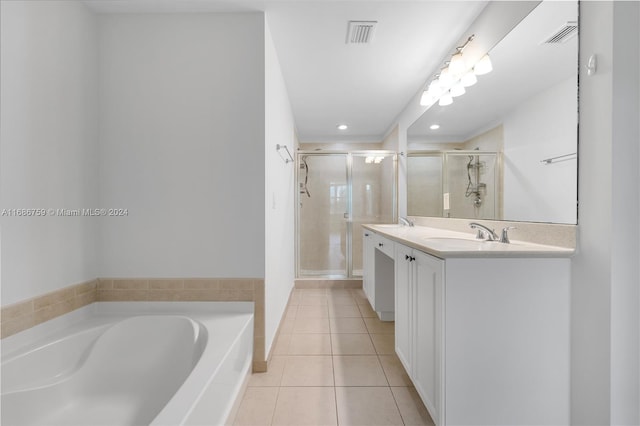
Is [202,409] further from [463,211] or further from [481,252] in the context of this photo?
[463,211]

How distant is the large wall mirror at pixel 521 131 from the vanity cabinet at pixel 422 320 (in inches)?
25.7

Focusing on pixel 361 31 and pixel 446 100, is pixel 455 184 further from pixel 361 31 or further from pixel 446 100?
pixel 361 31

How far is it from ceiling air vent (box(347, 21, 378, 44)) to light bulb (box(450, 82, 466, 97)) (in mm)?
746

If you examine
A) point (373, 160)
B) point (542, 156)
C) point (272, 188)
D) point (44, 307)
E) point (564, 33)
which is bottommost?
point (44, 307)

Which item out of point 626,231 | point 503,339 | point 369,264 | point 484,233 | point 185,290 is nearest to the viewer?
point 626,231

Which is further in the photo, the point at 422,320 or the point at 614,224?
the point at 422,320

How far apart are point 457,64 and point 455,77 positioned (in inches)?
4.2

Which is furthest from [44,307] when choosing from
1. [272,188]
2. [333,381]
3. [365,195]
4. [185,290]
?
[365,195]

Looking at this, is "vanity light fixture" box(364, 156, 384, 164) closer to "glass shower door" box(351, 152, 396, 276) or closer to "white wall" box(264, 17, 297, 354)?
"glass shower door" box(351, 152, 396, 276)

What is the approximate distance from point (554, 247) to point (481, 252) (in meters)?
0.43

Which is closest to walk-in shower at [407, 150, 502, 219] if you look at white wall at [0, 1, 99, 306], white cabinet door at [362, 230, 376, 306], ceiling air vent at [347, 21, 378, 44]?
white cabinet door at [362, 230, 376, 306]

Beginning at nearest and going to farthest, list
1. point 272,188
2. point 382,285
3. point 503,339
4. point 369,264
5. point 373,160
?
point 503,339 < point 272,188 < point 382,285 < point 369,264 < point 373,160

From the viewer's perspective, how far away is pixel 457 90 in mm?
2285

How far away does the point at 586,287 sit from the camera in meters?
1.22
